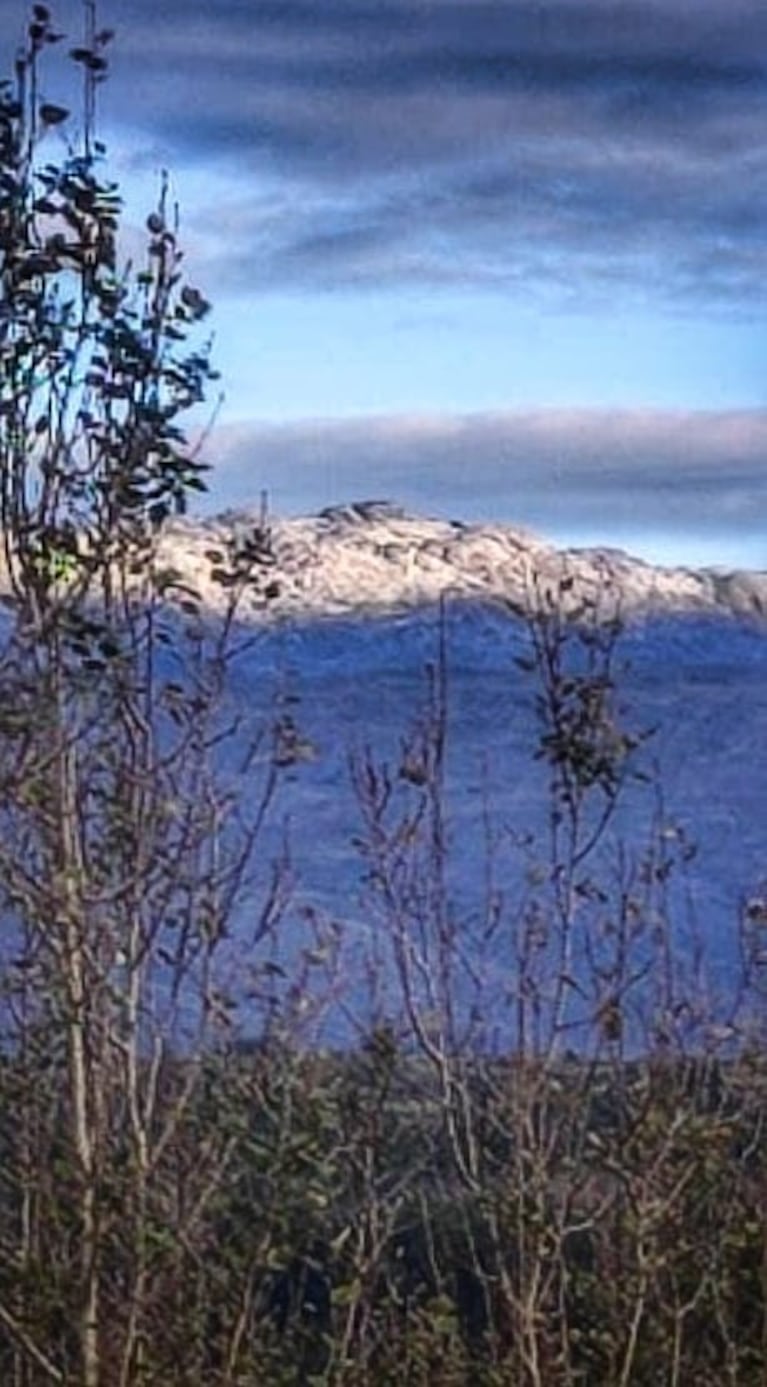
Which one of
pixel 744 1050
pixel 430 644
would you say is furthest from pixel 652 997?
pixel 430 644

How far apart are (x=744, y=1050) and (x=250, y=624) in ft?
9.99

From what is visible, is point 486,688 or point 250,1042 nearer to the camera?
point 250,1042

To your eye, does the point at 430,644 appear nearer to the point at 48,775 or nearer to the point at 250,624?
the point at 250,624

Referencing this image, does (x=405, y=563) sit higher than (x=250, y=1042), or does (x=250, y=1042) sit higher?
(x=405, y=563)

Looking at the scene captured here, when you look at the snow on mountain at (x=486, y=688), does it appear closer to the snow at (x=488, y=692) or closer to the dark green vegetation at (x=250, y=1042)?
the snow at (x=488, y=692)

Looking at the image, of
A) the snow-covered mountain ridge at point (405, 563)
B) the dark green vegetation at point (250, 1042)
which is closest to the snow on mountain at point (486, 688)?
the snow-covered mountain ridge at point (405, 563)

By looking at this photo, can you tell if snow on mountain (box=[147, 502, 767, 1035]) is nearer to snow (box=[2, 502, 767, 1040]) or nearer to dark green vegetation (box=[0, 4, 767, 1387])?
snow (box=[2, 502, 767, 1040])

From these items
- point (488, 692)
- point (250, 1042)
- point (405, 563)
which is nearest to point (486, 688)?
point (488, 692)

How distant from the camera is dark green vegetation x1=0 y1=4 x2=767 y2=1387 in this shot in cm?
716

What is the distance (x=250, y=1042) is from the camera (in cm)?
809

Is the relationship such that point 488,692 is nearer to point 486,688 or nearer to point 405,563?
point 486,688

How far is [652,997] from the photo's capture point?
8.45 meters

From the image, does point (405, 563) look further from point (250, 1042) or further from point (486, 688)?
point (250, 1042)

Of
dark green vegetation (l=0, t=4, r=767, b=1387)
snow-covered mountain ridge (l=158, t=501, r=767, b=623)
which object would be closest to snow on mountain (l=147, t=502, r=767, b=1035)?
snow-covered mountain ridge (l=158, t=501, r=767, b=623)
